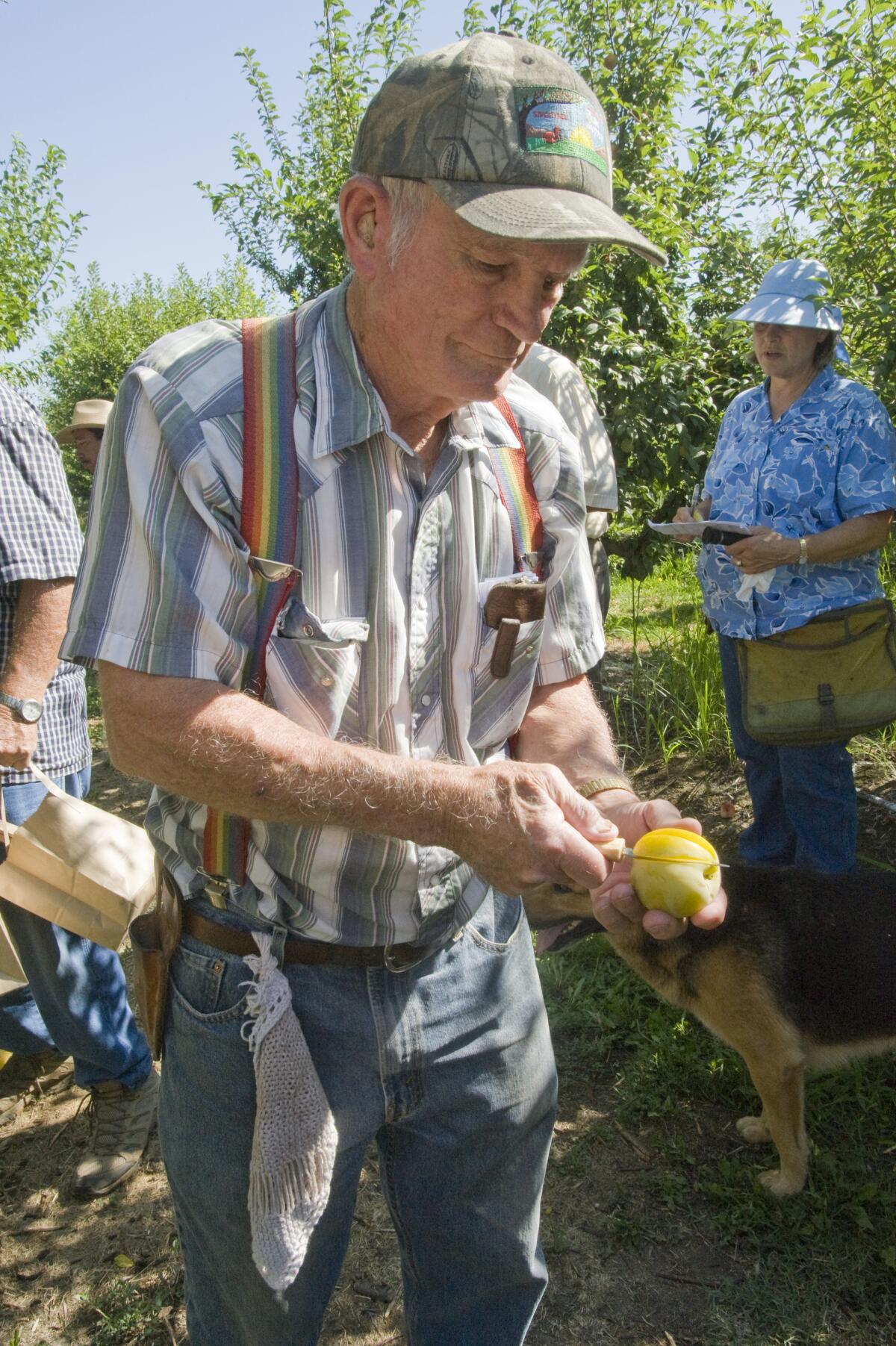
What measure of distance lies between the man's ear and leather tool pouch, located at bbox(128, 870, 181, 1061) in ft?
3.33

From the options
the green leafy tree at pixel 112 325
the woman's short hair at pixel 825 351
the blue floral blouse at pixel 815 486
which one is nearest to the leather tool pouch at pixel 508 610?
the blue floral blouse at pixel 815 486

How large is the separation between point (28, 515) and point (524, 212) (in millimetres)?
2128

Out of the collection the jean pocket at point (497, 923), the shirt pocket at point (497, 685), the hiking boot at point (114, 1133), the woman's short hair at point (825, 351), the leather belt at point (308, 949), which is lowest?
the hiking boot at point (114, 1133)

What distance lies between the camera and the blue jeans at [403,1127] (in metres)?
1.59

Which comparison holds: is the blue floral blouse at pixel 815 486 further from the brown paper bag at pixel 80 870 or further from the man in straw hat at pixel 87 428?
the man in straw hat at pixel 87 428

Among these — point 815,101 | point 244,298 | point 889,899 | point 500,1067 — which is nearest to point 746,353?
point 815,101

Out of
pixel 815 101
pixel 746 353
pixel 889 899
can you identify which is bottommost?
pixel 889 899

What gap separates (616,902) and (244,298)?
24.5 m

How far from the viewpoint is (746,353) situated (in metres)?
5.19

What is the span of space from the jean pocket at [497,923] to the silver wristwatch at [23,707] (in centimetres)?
178

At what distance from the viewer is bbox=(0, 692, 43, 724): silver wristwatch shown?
302 cm

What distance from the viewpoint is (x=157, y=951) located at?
5.51 feet

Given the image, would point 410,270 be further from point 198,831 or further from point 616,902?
point 616,902

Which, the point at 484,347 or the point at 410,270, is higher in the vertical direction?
the point at 410,270
